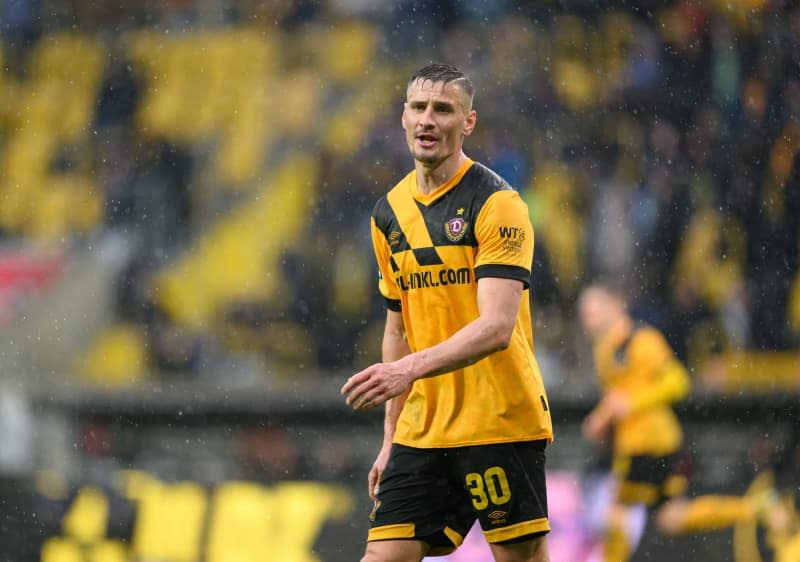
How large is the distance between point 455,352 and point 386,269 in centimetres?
56

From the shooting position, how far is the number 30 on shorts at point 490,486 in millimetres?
3717

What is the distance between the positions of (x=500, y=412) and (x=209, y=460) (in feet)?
12.6

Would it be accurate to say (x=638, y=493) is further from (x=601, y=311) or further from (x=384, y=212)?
(x=384, y=212)

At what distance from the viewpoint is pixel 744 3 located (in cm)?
1111

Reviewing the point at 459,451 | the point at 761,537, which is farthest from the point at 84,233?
the point at 459,451

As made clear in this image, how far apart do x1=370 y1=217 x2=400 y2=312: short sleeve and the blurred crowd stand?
5127 millimetres

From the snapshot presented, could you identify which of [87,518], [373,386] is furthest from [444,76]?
[87,518]

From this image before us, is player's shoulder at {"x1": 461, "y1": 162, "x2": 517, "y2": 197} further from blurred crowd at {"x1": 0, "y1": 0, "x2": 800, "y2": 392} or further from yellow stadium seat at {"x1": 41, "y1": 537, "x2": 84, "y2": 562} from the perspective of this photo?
blurred crowd at {"x1": 0, "y1": 0, "x2": 800, "y2": 392}

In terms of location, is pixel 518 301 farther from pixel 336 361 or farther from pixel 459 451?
pixel 336 361

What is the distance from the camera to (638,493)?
22.9 feet

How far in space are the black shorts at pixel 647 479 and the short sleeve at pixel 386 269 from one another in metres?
3.41

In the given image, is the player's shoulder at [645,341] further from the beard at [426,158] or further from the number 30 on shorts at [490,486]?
the beard at [426,158]

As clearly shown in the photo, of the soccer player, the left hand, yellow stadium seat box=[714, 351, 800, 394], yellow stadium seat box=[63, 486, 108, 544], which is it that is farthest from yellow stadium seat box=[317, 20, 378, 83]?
the left hand

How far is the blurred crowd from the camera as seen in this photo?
950 centimetres
